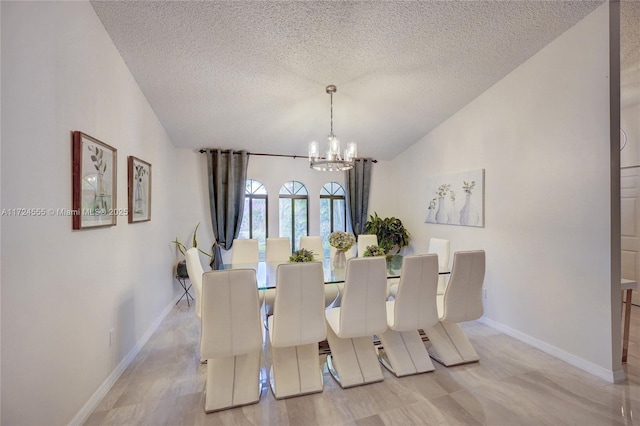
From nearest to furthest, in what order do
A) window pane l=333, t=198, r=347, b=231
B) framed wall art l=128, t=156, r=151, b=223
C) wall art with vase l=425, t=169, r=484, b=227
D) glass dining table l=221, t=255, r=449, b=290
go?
1. glass dining table l=221, t=255, r=449, b=290
2. framed wall art l=128, t=156, r=151, b=223
3. wall art with vase l=425, t=169, r=484, b=227
4. window pane l=333, t=198, r=347, b=231

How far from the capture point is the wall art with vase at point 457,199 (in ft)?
11.1

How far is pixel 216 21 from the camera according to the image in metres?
2.10

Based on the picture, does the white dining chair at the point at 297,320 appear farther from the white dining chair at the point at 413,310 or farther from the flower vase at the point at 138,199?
the flower vase at the point at 138,199

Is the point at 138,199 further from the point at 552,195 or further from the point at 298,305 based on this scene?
the point at 552,195

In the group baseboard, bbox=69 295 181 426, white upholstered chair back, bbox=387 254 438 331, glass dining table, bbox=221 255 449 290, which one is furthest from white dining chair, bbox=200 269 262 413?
white upholstered chair back, bbox=387 254 438 331

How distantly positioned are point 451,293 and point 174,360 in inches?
98.7

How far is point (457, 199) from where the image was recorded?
3695 mm

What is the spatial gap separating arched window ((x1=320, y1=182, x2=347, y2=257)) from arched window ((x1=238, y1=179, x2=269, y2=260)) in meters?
1.06

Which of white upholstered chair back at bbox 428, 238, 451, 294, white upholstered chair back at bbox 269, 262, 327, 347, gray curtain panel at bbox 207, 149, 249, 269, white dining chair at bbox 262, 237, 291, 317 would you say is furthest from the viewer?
gray curtain panel at bbox 207, 149, 249, 269

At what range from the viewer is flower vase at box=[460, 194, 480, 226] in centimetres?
343

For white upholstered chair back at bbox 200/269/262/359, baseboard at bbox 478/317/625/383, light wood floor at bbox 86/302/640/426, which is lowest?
light wood floor at bbox 86/302/640/426

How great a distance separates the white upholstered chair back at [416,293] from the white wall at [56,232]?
7.01 ft

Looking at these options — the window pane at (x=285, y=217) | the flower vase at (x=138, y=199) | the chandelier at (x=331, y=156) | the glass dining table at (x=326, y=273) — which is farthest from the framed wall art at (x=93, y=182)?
the window pane at (x=285, y=217)

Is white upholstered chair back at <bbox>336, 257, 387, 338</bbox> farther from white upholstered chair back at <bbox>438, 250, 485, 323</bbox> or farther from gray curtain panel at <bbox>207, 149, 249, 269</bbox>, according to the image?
gray curtain panel at <bbox>207, 149, 249, 269</bbox>
